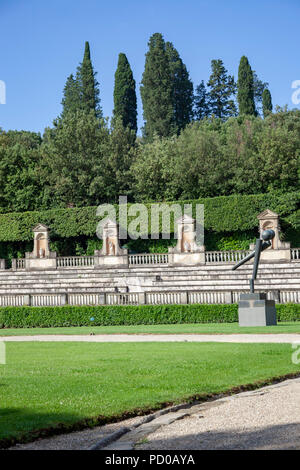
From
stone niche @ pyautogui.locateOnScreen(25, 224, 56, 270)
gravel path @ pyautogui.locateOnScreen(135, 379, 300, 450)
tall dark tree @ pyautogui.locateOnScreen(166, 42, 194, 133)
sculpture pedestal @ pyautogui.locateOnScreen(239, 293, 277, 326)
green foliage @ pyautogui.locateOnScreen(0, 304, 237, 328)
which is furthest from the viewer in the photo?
tall dark tree @ pyautogui.locateOnScreen(166, 42, 194, 133)

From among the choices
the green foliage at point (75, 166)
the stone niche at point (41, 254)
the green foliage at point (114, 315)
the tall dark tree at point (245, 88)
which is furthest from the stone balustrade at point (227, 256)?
the tall dark tree at point (245, 88)

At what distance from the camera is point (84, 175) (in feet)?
177

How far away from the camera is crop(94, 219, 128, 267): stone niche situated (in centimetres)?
4203

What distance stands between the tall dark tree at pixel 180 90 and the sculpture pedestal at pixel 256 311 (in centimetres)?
5658

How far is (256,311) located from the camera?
23.6 m

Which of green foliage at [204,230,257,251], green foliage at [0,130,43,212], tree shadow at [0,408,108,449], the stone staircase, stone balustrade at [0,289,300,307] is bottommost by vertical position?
tree shadow at [0,408,108,449]

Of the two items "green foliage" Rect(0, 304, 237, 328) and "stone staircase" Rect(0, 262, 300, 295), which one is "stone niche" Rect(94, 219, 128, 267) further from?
"green foliage" Rect(0, 304, 237, 328)

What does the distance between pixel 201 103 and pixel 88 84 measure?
16145 mm

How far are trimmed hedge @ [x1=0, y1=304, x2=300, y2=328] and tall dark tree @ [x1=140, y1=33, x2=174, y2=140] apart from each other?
44.4 meters

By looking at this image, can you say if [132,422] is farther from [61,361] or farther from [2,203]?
[2,203]

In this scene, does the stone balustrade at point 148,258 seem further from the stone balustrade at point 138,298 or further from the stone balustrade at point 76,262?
the stone balustrade at point 138,298

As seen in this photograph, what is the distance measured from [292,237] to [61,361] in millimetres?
33255

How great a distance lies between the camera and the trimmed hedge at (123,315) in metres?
26.9

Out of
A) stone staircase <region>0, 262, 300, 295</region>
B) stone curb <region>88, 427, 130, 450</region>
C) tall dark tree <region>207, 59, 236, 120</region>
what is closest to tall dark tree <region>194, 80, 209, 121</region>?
tall dark tree <region>207, 59, 236, 120</region>
